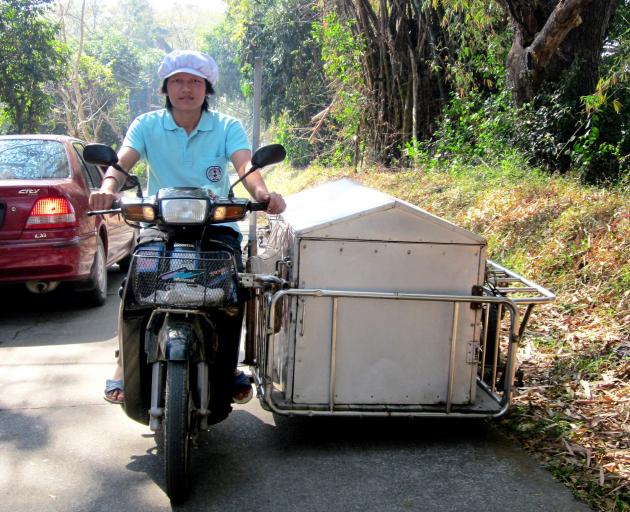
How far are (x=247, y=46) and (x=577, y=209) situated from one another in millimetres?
22390

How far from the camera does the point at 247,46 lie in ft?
91.8

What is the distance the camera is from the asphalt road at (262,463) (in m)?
3.30

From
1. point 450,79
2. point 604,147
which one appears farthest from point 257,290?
point 450,79

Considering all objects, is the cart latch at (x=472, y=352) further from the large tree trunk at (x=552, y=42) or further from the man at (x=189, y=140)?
the large tree trunk at (x=552, y=42)

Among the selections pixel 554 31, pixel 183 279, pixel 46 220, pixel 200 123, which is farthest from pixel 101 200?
pixel 554 31

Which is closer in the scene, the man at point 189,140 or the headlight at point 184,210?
the headlight at point 184,210

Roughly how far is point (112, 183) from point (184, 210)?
0.69 m

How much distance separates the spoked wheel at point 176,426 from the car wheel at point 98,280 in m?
4.15

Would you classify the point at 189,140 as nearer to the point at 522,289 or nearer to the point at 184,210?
the point at 184,210

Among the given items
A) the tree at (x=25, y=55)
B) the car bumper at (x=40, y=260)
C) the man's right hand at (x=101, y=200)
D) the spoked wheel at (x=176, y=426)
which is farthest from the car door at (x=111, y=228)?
the tree at (x=25, y=55)

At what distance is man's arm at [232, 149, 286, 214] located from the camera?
3646mm

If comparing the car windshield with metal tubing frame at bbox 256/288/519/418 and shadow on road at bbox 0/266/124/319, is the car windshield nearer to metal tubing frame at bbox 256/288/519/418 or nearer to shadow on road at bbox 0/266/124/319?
shadow on road at bbox 0/266/124/319

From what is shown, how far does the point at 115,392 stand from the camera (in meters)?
3.74

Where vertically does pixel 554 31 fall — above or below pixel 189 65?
above
